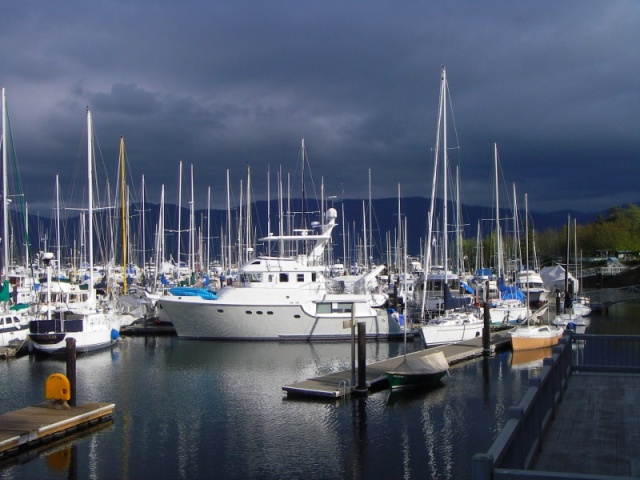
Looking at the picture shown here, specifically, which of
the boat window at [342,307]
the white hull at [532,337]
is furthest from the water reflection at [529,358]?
the boat window at [342,307]

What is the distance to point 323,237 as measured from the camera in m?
45.7

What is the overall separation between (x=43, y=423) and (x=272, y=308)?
2321 cm

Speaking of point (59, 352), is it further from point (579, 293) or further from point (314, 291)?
point (579, 293)

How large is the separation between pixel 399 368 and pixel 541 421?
1635 cm

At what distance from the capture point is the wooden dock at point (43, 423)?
18.7 meters

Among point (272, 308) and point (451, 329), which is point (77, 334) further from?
point (451, 329)

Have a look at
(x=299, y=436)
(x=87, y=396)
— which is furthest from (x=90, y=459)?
(x=87, y=396)

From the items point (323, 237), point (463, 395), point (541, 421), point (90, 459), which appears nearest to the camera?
point (541, 421)

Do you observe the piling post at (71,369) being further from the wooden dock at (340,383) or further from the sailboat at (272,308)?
the sailboat at (272,308)

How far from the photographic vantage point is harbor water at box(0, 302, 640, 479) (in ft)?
59.3

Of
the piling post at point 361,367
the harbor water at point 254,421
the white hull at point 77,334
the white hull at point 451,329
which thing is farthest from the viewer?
the white hull at point 451,329

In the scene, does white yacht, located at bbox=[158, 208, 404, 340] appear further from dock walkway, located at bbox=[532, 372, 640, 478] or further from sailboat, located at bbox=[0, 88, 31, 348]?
dock walkway, located at bbox=[532, 372, 640, 478]

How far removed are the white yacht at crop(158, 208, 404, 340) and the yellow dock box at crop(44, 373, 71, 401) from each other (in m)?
20.7

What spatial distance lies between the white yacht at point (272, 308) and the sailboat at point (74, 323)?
475 cm
